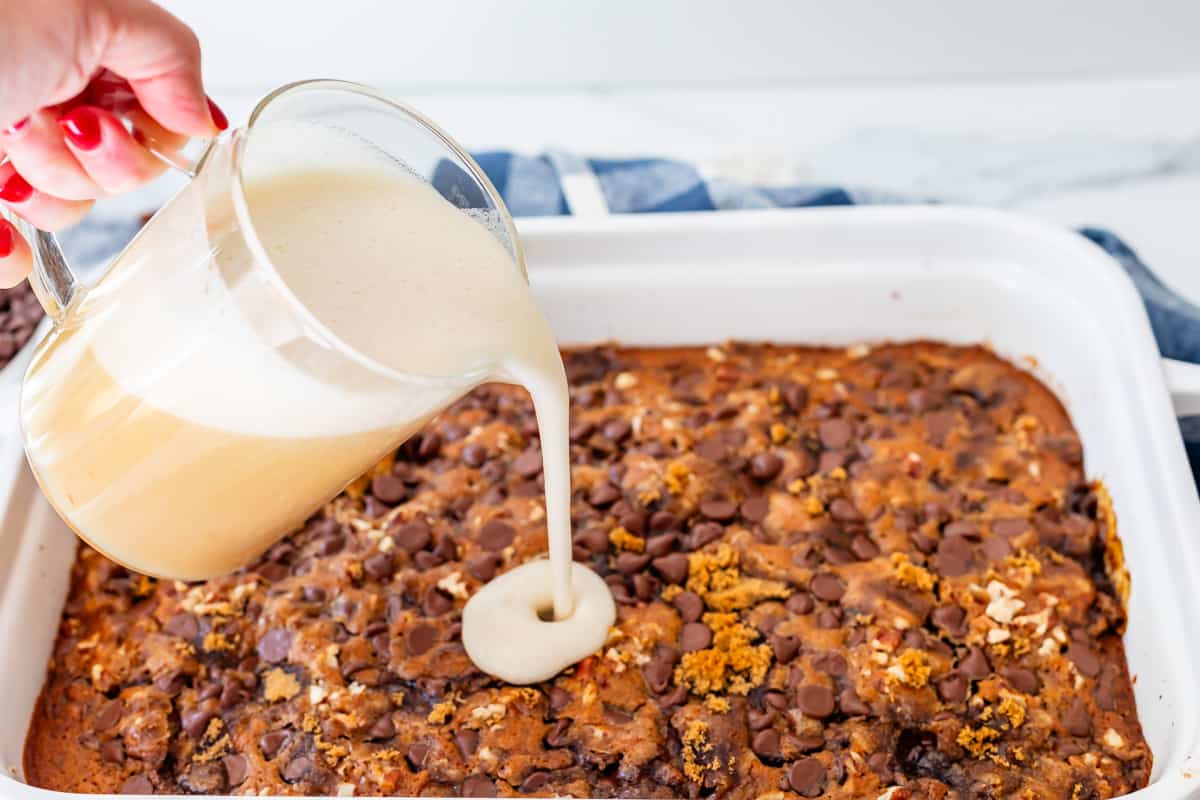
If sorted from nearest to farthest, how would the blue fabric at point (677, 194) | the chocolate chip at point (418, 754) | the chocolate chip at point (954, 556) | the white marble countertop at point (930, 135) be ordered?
the chocolate chip at point (418, 754) → the chocolate chip at point (954, 556) → the blue fabric at point (677, 194) → the white marble countertop at point (930, 135)

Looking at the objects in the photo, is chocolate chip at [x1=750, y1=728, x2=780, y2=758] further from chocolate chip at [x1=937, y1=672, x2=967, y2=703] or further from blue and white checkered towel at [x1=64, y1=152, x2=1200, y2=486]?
blue and white checkered towel at [x1=64, y1=152, x2=1200, y2=486]

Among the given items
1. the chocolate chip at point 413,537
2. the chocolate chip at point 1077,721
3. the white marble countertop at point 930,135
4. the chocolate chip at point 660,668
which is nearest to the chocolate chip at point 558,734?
the chocolate chip at point 660,668

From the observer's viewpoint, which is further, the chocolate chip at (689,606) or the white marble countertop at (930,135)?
the white marble countertop at (930,135)

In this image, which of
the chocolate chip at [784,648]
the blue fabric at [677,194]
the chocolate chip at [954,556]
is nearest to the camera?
the chocolate chip at [784,648]

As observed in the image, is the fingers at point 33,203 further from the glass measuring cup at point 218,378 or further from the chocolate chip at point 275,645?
the chocolate chip at point 275,645

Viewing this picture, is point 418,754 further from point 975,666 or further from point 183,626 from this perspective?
point 975,666

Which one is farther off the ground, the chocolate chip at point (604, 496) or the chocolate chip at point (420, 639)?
the chocolate chip at point (604, 496)
